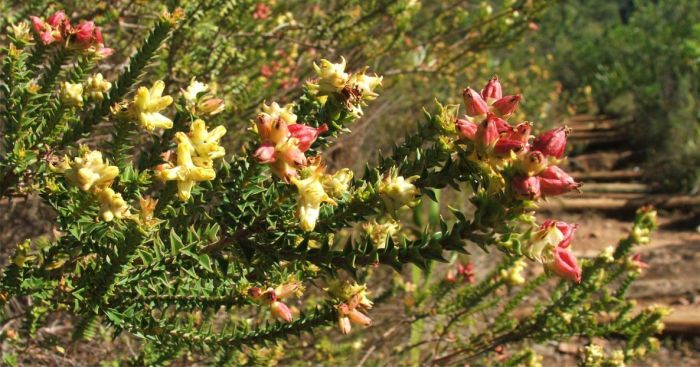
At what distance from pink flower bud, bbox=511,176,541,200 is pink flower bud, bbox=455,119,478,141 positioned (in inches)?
4.8

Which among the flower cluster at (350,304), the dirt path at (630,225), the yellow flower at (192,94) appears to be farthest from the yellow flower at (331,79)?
the dirt path at (630,225)

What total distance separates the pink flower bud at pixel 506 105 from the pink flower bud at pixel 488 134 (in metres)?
0.12

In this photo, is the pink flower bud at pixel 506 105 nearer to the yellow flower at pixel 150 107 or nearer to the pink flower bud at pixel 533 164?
the pink flower bud at pixel 533 164

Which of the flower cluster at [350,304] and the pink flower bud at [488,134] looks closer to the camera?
the pink flower bud at [488,134]

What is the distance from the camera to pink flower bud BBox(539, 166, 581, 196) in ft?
3.25

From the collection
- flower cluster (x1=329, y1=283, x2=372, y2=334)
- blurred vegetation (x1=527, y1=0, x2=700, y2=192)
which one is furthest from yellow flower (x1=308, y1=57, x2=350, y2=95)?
blurred vegetation (x1=527, y1=0, x2=700, y2=192)

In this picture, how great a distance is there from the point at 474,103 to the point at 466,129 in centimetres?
9

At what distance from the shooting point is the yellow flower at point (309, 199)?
1070 mm

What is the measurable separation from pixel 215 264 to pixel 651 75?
54.8 feet

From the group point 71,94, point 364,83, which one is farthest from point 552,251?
point 71,94

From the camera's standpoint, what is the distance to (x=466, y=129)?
107 centimetres

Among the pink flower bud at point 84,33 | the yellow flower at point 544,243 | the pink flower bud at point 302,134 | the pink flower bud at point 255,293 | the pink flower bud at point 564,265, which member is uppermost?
the pink flower bud at point 84,33

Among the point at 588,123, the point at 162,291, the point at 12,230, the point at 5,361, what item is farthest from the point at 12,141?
the point at 588,123

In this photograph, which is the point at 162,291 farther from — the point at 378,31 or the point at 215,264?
the point at 378,31
